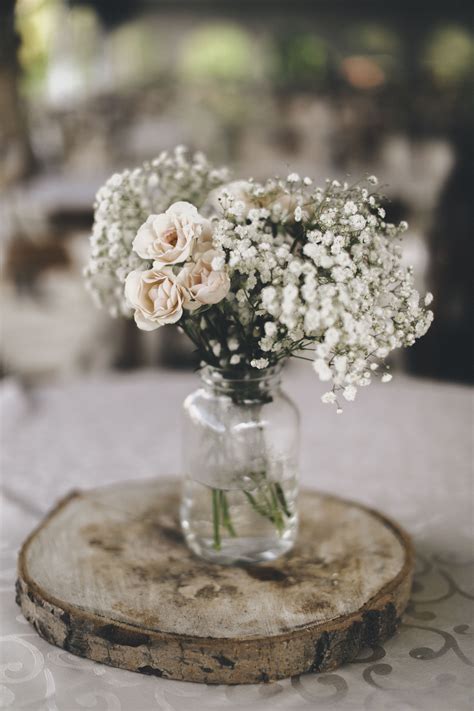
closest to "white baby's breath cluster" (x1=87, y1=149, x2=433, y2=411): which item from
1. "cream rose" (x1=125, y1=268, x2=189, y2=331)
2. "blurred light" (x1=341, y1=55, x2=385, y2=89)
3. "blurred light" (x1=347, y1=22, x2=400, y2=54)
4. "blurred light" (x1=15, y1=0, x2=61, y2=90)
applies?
"cream rose" (x1=125, y1=268, x2=189, y2=331)

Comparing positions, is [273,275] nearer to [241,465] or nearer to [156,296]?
[156,296]

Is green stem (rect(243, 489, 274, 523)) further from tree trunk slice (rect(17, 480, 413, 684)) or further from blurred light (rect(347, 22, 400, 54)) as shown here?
blurred light (rect(347, 22, 400, 54))

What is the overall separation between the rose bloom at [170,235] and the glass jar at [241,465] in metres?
0.19

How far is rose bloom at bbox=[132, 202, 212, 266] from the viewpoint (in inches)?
33.5

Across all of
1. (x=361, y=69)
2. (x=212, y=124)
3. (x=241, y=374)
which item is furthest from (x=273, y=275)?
(x=361, y=69)

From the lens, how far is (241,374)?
970mm

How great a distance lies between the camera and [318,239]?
858 mm

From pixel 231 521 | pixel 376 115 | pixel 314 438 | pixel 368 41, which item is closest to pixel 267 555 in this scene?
pixel 231 521

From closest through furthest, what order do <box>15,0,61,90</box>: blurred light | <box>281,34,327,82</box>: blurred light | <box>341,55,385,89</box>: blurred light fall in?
1. <box>15,0,61,90</box>: blurred light
2. <box>281,34,327,82</box>: blurred light
3. <box>341,55,385,89</box>: blurred light

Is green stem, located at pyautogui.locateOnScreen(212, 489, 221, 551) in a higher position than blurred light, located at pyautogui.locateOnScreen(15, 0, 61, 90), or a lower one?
lower

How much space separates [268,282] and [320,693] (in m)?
0.47

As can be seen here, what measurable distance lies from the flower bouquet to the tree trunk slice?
0.24 ft

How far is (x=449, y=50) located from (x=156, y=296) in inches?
410

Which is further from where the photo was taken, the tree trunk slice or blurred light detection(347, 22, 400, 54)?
blurred light detection(347, 22, 400, 54)
